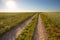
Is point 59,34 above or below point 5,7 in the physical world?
below

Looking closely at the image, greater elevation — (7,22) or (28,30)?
(7,22)

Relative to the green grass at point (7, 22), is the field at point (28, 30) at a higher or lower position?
lower

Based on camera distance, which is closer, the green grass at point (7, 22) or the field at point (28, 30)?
the field at point (28, 30)

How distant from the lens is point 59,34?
243 inches

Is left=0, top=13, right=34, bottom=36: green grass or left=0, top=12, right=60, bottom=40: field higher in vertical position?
left=0, top=13, right=34, bottom=36: green grass

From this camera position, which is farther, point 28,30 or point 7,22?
point 7,22

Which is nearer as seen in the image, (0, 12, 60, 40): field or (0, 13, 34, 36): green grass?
(0, 12, 60, 40): field

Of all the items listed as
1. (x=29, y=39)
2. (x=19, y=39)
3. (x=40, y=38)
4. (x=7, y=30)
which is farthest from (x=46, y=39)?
(x=7, y=30)

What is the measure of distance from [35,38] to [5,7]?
8.84 ft

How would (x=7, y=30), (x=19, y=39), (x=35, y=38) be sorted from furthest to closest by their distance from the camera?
(x=7, y=30) < (x=35, y=38) < (x=19, y=39)

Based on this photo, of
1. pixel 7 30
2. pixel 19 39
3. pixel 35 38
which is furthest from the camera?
pixel 7 30

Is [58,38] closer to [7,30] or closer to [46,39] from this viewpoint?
[46,39]

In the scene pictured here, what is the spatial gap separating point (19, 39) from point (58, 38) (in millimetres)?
1797

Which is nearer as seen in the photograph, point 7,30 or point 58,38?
point 58,38
